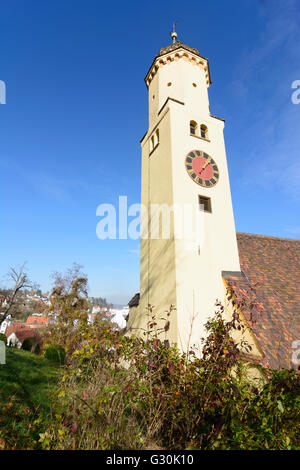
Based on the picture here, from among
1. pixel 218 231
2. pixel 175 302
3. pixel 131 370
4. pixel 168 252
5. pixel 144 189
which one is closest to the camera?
pixel 131 370

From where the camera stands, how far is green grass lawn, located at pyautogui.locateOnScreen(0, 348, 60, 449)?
12.2 ft

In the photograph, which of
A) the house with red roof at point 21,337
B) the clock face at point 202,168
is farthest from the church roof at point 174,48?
the house with red roof at point 21,337

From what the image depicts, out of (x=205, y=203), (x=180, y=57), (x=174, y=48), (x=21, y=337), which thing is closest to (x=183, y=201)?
(x=205, y=203)

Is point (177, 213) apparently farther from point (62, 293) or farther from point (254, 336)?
point (62, 293)

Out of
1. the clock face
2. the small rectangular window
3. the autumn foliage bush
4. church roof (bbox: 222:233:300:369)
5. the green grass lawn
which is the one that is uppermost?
the clock face

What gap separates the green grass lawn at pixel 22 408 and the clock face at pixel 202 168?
908 cm

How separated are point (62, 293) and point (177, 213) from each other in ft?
60.9

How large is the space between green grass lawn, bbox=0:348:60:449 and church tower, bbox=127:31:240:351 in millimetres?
4312

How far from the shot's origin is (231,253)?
9.92m

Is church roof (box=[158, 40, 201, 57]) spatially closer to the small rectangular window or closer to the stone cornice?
the stone cornice

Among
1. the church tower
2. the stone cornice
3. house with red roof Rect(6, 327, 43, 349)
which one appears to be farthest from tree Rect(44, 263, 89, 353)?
the stone cornice

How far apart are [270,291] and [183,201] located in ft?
16.7
